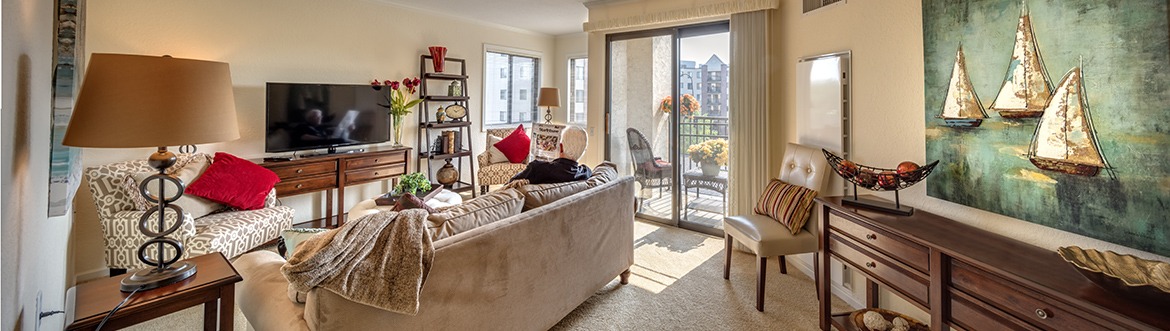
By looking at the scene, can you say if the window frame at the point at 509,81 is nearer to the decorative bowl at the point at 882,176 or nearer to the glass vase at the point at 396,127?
the glass vase at the point at 396,127

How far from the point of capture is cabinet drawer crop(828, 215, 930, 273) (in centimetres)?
168

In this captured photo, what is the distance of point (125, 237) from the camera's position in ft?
8.95

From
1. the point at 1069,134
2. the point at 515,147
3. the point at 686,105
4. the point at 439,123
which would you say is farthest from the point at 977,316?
the point at 439,123

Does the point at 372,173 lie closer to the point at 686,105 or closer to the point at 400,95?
the point at 400,95

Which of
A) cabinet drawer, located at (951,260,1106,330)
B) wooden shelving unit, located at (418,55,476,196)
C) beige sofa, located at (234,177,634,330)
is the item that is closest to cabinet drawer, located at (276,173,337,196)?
wooden shelving unit, located at (418,55,476,196)

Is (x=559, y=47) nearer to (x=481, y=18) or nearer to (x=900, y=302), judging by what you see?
(x=481, y=18)

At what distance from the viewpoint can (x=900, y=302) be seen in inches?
93.0

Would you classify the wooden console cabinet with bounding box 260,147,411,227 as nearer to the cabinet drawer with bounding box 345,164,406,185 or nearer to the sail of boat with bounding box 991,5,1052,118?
the cabinet drawer with bounding box 345,164,406,185

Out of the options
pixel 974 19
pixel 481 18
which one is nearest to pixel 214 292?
pixel 974 19

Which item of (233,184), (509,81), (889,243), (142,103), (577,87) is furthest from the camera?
(577,87)

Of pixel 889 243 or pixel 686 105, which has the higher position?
pixel 686 105

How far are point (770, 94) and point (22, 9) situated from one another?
365cm

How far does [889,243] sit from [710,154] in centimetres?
230

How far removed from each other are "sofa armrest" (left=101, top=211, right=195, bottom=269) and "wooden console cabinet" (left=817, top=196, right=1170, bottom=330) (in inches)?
138
